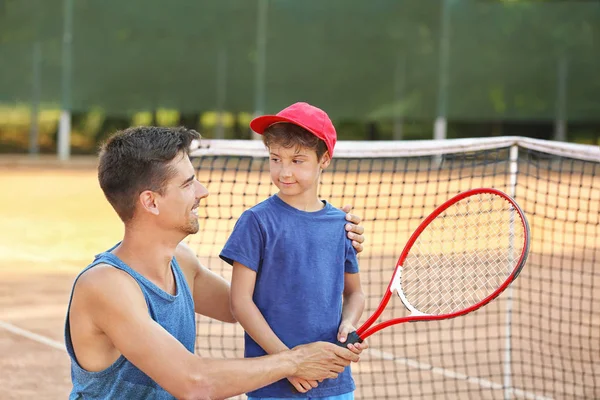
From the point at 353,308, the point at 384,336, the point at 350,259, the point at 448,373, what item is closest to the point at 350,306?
the point at 353,308

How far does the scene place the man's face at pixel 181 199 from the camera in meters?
2.65

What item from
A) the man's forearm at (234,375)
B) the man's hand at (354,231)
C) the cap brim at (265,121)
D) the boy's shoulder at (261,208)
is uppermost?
the cap brim at (265,121)

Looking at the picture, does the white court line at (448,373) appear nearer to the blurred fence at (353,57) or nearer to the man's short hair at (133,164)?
the man's short hair at (133,164)

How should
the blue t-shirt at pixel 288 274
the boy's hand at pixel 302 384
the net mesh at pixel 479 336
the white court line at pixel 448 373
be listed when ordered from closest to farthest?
the boy's hand at pixel 302 384, the blue t-shirt at pixel 288 274, the net mesh at pixel 479 336, the white court line at pixel 448 373

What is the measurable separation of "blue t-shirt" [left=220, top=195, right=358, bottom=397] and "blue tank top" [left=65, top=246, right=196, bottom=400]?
0.80ft

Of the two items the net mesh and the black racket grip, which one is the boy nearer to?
the black racket grip

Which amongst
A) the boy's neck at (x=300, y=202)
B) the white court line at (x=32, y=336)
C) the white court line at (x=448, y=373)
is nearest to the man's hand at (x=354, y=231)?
the boy's neck at (x=300, y=202)

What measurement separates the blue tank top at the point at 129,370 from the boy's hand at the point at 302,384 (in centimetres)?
33

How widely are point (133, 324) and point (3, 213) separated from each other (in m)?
10.8

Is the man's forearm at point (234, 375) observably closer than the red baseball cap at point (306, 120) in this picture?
Yes

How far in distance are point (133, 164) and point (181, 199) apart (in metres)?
0.16

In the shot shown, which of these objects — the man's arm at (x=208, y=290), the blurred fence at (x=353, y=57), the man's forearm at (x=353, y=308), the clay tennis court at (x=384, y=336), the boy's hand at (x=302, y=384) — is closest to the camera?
the boy's hand at (x=302, y=384)

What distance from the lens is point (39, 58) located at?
2053 cm

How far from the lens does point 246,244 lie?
9.19ft
